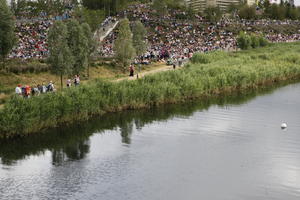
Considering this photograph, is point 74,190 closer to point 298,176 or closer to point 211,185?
point 211,185

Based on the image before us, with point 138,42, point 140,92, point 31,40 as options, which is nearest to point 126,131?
point 140,92

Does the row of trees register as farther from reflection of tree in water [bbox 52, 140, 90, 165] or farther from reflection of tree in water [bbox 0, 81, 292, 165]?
reflection of tree in water [bbox 52, 140, 90, 165]

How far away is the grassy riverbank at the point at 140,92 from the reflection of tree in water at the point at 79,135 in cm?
101

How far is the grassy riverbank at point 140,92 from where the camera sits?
34812mm

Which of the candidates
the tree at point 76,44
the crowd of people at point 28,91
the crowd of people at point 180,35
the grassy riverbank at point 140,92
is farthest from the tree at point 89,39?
the crowd of people at point 28,91

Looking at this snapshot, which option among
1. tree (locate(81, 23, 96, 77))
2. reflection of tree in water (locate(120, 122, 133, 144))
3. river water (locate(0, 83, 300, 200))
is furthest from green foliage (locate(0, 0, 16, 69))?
reflection of tree in water (locate(120, 122, 133, 144))

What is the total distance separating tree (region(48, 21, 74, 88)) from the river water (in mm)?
9231

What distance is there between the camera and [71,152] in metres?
31.8

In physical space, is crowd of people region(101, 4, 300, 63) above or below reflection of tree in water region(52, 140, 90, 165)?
above

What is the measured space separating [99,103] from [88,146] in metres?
9.60

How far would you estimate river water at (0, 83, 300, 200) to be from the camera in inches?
963

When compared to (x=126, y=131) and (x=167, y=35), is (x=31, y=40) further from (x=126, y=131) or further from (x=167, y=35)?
(x=126, y=131)

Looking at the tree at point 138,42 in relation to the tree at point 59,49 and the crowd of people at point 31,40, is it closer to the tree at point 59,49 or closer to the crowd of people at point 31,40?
the crowd of people at point 31,40

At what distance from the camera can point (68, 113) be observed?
3884 centimetres
